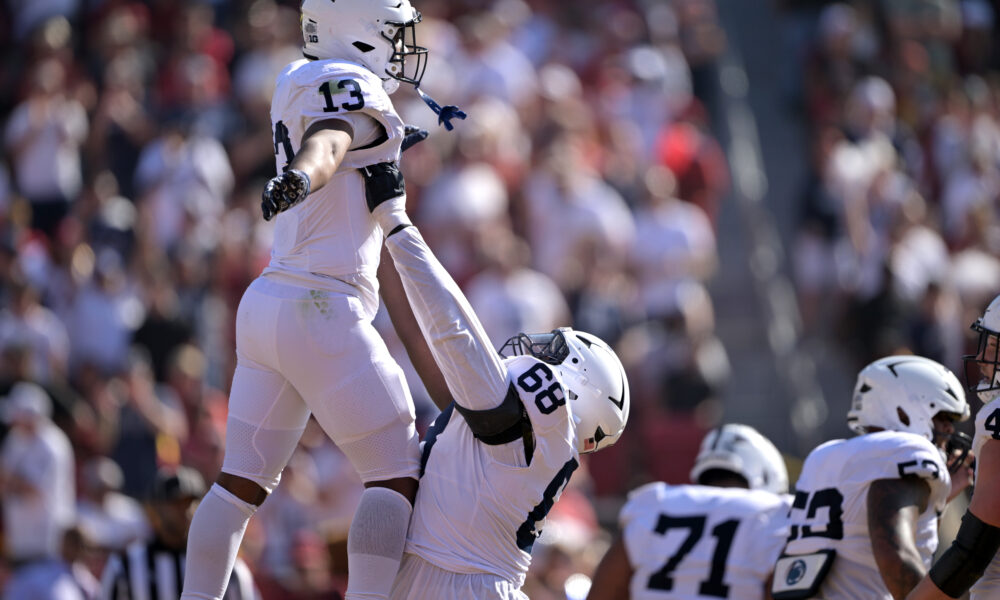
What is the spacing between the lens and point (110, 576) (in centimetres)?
642

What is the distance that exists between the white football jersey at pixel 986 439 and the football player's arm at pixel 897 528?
225 mm

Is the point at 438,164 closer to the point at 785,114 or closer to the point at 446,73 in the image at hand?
the point at 446,73

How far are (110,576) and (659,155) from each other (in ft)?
23.9

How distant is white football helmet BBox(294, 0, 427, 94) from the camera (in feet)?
15.0

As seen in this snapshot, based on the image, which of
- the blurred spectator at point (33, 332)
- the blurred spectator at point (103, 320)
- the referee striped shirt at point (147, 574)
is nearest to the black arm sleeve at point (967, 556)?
the referee striped shirt at point (147, 574)

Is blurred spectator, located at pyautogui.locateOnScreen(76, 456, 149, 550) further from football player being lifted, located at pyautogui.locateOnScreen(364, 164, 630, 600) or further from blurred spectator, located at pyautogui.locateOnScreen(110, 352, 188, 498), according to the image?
football player being lifted, located at pyautogui.locateOnScreen(364, 164, 630, 600)

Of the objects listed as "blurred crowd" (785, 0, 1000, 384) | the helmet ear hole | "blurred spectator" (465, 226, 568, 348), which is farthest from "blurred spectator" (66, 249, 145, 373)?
the helmet ear hole

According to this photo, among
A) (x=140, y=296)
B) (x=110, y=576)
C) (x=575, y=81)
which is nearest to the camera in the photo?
(x=110, y=576)

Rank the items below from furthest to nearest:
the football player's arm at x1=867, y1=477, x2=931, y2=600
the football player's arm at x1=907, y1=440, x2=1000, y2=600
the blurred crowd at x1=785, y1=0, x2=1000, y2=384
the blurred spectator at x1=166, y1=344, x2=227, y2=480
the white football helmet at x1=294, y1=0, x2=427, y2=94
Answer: the blurred crowd at x1=785, y1=0, x2=1000, y2=384
the blurred spectator at x1=166, y1=344, x2=227, y2=480
the football player's arm at x1=867, y1=477, x2=931, y2=600
the white football helmet at x1=294, y1=0, x2=427, y2=94
the football player's arm at x1=907, y1=440, x2=1000, y2=600

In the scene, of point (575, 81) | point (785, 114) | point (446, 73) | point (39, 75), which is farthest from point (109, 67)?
point (785, 114)

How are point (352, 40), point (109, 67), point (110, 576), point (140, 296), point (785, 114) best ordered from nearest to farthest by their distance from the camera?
point (352, 40) → point (110, 576) → point (140, 296) → point (109, 67) → point (785, 114)

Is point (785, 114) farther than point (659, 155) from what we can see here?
Yes

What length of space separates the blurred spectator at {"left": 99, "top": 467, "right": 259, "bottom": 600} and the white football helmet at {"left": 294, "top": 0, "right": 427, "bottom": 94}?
7.62 ft

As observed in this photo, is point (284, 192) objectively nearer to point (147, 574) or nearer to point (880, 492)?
point (880, 492)
